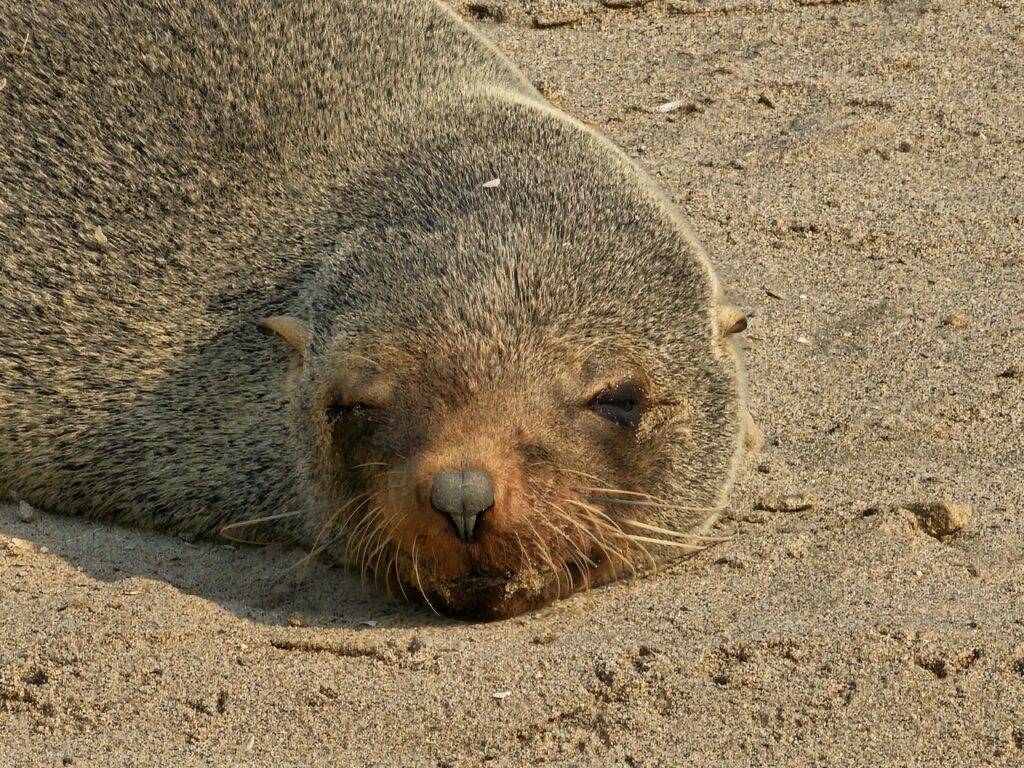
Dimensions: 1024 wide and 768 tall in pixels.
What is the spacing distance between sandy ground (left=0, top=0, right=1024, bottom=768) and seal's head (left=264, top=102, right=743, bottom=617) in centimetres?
24

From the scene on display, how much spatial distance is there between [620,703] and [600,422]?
40.9 inches

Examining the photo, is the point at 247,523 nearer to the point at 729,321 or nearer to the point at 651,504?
the point at 651,504

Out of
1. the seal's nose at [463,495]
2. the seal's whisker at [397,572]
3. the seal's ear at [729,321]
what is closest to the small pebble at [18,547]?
the seal's whisker at [397,572]

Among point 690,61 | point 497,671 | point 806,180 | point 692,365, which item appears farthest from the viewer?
point 690,61

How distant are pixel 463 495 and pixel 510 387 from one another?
0.59 metres

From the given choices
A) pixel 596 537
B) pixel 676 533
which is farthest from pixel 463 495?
pixel 676 533

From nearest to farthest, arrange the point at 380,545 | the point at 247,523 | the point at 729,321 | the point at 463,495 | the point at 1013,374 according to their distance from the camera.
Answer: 1. the point at 463,495
2. the point at 380,545
3. the point at 247,523
4. the point at 729,321
5. the point at 1013,374

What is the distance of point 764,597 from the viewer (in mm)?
4840

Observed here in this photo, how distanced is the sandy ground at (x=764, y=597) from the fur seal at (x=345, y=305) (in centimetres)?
25

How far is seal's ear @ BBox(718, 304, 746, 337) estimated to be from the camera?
5.67m

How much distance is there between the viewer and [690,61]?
30.5 ft

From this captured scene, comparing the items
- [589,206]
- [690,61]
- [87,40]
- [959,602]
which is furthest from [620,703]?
[690,61]

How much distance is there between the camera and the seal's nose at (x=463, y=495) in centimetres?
425

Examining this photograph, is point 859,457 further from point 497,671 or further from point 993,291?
point 497,671
